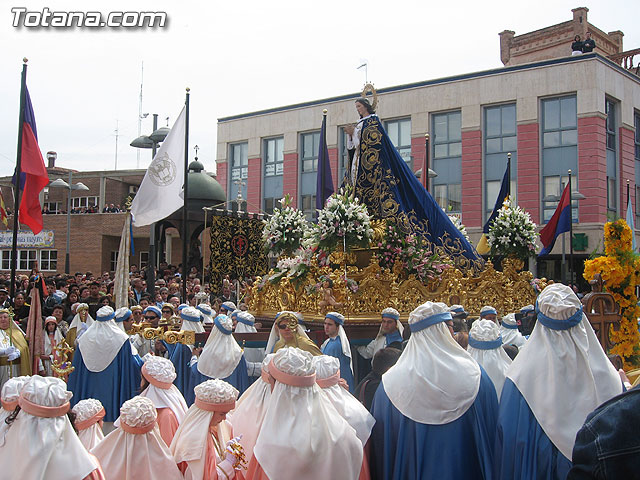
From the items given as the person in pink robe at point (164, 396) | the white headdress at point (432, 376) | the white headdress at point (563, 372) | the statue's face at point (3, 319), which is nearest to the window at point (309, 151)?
the statue's face at point (3, 319)

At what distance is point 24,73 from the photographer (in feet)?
38.0

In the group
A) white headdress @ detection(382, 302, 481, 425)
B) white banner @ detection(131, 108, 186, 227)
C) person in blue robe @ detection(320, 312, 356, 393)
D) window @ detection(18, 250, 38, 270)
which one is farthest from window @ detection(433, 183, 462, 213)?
white headdress @ detection(382, 302, 481, 425)

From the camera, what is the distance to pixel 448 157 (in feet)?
94.3

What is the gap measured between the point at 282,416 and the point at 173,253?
31574 mm

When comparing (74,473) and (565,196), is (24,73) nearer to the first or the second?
(74,473)

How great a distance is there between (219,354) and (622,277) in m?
5.82

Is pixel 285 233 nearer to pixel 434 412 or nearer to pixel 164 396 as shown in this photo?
pixel 164 396

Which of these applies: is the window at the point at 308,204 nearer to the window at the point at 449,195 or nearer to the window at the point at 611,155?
the window at the point at 449,195

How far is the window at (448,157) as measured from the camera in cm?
2848

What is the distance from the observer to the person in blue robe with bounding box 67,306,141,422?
26.7 feet

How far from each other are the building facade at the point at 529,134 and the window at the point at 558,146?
1.6 inches

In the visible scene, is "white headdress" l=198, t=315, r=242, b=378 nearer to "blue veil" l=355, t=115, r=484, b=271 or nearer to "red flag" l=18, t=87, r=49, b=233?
"blue veil" l=355, t=115, r=484, b=271

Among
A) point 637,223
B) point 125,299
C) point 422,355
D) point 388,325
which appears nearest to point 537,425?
point 422,355

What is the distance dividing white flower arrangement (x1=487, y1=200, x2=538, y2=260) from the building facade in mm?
12459
